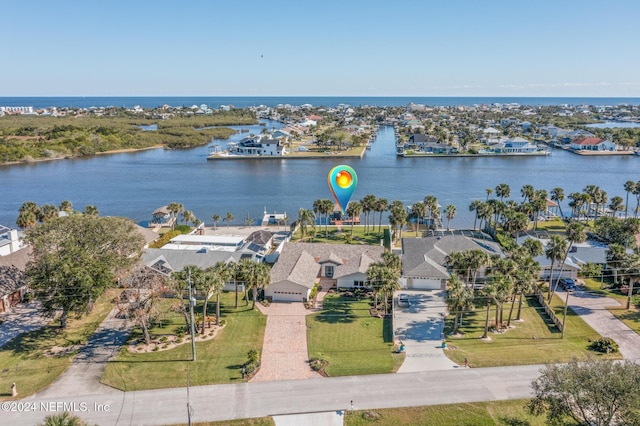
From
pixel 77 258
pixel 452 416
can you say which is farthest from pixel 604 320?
pixel 77 258

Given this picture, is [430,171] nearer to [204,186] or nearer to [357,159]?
[357,159]

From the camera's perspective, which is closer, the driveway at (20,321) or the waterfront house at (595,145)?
the driveway at (20,321)

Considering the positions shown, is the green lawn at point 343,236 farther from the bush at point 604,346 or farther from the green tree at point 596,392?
the green tree at point 596,392

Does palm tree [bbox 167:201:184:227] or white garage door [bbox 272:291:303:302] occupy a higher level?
palm tree [bbox 167:201:184:227]

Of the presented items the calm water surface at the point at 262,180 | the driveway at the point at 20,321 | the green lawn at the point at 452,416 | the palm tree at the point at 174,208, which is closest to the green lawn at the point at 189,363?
the green lawn at the point at 452,416

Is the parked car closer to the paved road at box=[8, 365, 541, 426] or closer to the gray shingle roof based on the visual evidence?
the gray shingle roof

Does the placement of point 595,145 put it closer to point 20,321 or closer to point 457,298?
point 457,298

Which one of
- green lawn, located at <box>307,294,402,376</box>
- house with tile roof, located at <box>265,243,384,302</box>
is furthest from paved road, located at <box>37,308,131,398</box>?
green lawn, located at <box>307,294,402,376</box>
